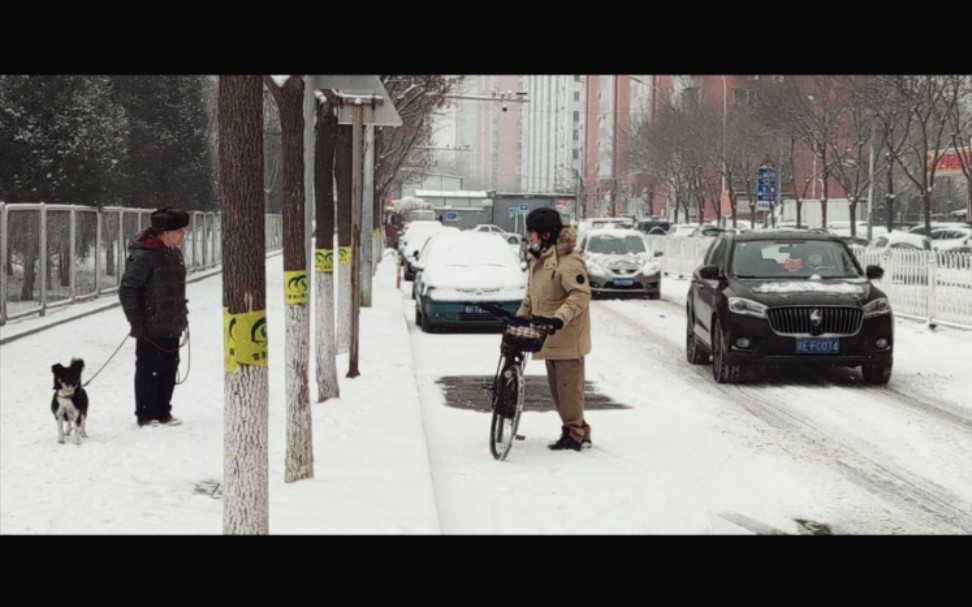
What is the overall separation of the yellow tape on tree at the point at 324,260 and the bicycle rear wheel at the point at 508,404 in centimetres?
375

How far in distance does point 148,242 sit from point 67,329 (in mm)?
10016

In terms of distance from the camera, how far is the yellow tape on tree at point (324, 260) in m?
13.2

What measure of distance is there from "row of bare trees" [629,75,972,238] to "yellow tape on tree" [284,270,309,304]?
25874 millimetres

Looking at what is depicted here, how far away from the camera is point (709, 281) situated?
51.1ft

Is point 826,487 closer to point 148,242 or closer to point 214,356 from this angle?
point 148,242

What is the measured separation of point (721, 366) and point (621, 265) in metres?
13.8

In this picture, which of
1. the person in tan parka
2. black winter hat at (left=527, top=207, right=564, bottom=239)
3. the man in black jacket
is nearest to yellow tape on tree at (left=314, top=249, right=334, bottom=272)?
the man in black jacket

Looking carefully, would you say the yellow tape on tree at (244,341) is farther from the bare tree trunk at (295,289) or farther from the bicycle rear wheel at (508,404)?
the bicycle rear wheel at (508,404)

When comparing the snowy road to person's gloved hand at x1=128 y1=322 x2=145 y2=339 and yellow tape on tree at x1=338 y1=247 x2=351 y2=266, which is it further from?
person's gloved hand at x1=128 y1=322 x2=145 y2=339

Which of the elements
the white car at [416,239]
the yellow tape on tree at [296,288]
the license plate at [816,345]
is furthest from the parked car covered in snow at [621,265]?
the yellow tape on tree at [296,288]

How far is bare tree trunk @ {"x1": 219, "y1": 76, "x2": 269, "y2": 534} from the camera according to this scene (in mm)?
6137
